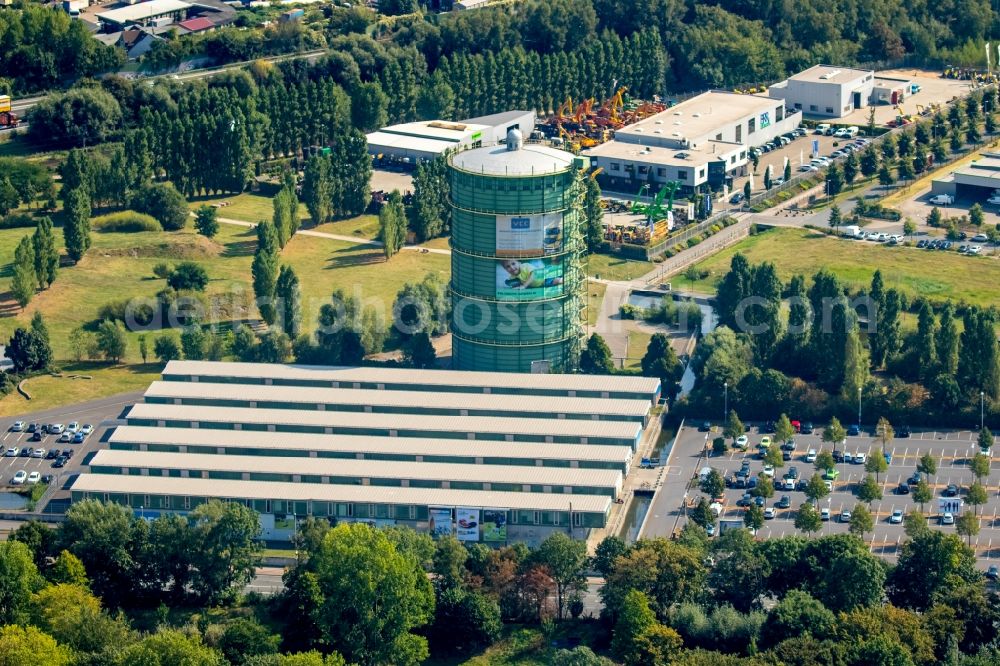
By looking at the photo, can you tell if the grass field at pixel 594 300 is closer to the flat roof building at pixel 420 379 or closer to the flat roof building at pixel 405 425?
the flat roof building at pixel 420 379

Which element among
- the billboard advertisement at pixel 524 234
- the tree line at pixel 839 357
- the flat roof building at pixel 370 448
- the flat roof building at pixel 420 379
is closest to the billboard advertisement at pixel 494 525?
the flat roof building at pixel 370 448

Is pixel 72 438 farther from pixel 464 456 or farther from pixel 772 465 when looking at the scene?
pixel 772 465

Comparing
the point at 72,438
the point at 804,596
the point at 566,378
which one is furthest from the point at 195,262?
the point at 804,596

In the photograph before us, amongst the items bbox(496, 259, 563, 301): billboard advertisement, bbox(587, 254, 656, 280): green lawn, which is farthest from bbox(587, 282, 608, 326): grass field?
bbox(496, 259, 563, 301): billboard advertisement

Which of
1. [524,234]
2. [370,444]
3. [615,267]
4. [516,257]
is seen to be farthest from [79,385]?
[615,267]

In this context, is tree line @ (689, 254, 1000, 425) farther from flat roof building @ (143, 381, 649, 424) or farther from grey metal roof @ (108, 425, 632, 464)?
grey metal roof @ (108, 425, 632, 464)
